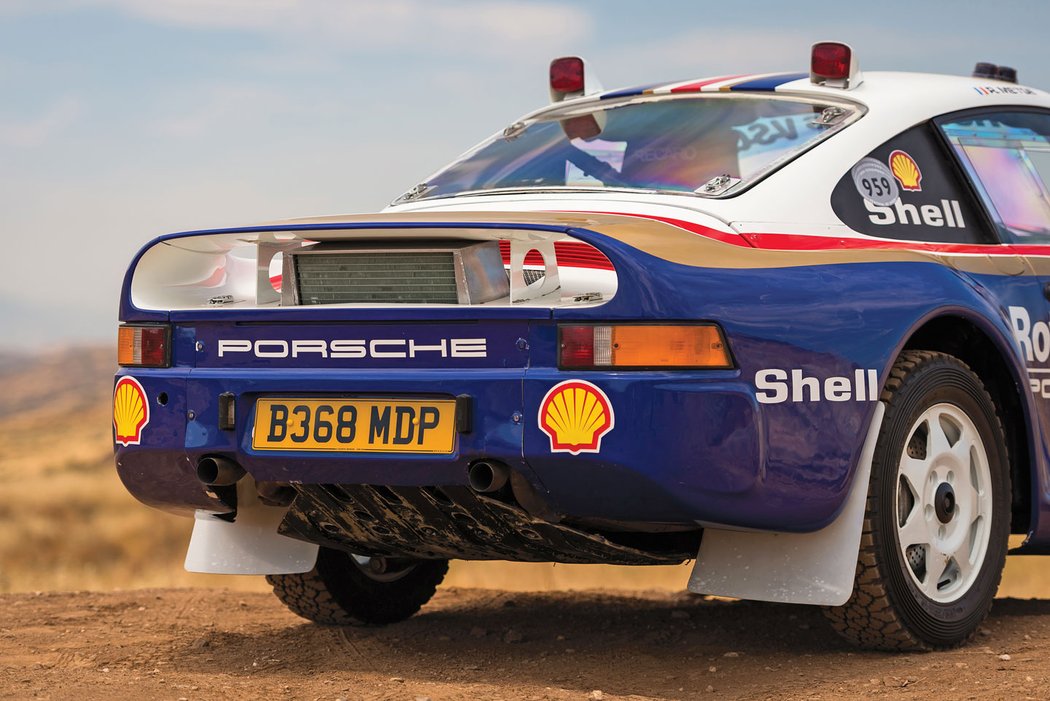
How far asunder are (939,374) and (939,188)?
0.75 m

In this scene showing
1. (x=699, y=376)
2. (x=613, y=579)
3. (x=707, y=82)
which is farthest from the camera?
(x=613, y=579)

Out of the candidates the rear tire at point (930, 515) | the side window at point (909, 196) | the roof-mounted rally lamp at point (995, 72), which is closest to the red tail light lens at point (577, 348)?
the rear tire at point (930, 515)

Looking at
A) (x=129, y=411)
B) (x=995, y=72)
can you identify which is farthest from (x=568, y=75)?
(x=129, y=411)

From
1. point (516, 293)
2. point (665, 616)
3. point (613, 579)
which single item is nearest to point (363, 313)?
point (516, 293)

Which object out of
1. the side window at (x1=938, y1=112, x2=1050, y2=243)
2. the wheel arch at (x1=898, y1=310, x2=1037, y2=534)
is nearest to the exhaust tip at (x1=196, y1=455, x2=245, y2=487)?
the wheel arch at (x1=898, y1=310, x2=1037, y2=534)

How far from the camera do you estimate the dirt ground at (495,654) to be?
4.30 metres

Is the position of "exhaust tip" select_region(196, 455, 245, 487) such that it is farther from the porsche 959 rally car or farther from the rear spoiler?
the rear spoiler

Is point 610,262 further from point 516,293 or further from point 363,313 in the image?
point 363,313

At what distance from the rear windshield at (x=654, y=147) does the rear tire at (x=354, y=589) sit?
1.28 meters

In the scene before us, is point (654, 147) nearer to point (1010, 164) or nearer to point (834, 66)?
point (834, 66)

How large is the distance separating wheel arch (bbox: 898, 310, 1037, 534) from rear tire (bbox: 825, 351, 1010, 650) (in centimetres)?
13

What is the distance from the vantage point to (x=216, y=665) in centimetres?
496

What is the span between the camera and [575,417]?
3.91 meters

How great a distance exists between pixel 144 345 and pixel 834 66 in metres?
2.33
